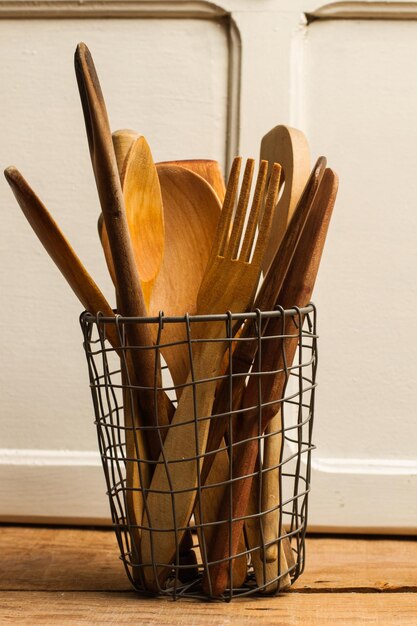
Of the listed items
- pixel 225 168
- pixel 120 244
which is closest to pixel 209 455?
pixel 120 244

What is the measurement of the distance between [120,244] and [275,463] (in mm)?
193

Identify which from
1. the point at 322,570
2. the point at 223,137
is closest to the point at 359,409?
the point at 322,570

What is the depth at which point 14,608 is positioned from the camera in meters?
0.54

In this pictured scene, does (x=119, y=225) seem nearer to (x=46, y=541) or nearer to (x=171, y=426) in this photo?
(x=171, y=426)

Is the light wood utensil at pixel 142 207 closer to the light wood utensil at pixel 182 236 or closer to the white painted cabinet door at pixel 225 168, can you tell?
the light wood utensil at pixel 182 236

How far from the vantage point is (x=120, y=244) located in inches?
19.5

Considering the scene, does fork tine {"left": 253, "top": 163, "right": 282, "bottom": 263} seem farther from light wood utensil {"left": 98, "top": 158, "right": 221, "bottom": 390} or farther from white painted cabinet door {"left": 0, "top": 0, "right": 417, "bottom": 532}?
white painted cabinet door {"left": 0, "top": 0, "right": 417, "bottom": 532}

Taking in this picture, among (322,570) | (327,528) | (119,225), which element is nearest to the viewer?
(119,225)

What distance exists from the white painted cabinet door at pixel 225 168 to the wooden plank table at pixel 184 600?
0.05 metres

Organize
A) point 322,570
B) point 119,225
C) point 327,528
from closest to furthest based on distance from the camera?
point 119,225 < point 322,570 < point 327,528

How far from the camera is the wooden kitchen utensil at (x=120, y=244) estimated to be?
47cm

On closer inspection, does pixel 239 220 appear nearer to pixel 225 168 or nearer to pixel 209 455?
pixel 209 455

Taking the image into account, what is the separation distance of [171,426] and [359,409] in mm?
314

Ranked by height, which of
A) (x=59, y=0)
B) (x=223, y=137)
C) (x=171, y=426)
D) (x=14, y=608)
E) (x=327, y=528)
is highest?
(x=59, y=0)
